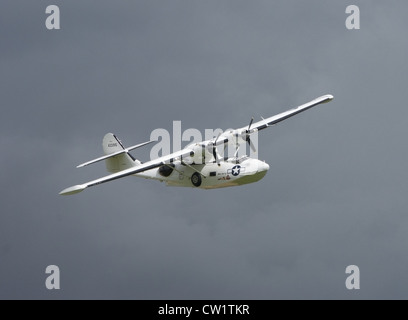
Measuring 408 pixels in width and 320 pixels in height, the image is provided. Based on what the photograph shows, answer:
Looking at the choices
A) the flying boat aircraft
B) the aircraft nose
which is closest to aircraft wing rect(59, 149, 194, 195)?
the flying boat aircraft

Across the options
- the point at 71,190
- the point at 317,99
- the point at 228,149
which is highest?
the point at 317,99

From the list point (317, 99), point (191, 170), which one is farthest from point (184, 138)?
point (317, 99)

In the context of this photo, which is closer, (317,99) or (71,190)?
(71,190)

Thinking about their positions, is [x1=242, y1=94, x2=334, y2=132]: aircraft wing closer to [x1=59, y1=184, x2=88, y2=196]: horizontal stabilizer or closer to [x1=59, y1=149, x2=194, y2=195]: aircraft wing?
[x1=59, y1=149, x2=194, y2=195]: aircraft wing

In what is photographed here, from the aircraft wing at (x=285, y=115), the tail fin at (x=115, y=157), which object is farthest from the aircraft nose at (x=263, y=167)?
the tail fin at (x=115, y=157)

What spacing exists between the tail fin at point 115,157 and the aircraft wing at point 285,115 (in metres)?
10.2

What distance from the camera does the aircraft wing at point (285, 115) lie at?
78.5 metres

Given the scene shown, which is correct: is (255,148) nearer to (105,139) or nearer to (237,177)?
(237,177)

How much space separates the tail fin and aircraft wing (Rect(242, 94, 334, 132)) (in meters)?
10.2

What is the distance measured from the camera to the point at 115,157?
79.2 m

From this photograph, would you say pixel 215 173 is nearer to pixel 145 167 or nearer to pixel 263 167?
pixel 263 167

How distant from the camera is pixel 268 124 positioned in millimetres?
79312

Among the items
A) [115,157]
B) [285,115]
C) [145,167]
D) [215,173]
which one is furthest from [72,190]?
[285,115]

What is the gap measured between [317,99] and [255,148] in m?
12.3
